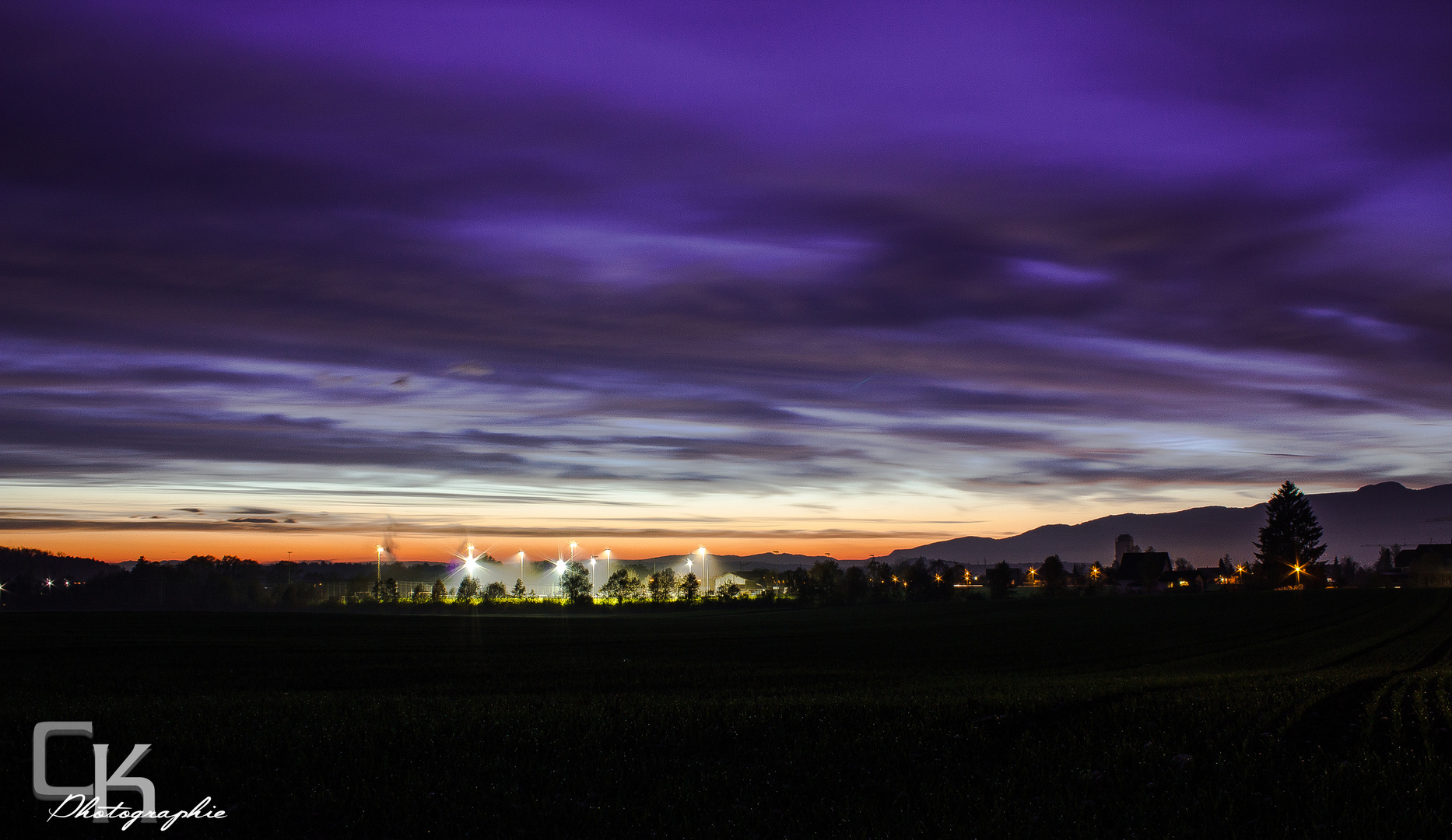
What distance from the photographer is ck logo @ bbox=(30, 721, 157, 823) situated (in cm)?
1144

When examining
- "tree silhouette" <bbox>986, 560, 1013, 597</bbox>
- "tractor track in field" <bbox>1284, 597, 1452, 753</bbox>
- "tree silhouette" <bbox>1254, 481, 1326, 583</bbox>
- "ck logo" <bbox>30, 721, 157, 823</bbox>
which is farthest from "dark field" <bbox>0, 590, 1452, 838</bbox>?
"tree silhouette" <bbox>1254, 481, 1326, 583</bbox>

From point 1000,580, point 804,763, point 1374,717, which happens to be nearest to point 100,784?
point 804,763

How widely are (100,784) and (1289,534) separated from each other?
686ft

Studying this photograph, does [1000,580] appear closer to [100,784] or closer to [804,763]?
[804,763]

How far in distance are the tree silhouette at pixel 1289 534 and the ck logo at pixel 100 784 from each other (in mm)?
202057

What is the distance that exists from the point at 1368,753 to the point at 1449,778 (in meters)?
1.05

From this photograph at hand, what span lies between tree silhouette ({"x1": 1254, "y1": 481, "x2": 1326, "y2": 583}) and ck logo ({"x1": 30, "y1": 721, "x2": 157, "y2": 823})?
20206 cm

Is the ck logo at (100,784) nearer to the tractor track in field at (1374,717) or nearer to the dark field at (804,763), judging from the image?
the dark field at (804,763)

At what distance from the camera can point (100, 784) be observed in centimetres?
1200

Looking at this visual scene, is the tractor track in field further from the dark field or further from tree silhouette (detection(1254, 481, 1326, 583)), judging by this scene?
tree silhouette (detection(1254, 481, 1326, 583))

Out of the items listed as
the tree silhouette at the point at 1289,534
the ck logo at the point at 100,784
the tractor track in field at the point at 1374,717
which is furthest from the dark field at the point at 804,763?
the tree silhouette at the point at 1289,534

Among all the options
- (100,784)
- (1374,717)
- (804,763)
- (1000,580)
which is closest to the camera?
(100,784)

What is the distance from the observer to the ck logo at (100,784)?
1144 cm

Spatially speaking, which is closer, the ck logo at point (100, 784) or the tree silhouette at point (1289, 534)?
the ck logo at point (100, 784)
